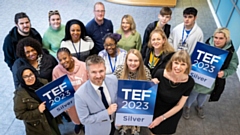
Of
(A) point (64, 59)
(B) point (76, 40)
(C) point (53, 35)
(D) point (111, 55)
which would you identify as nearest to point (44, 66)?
(A) point (64, 59)

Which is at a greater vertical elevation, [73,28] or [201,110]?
[73,28]

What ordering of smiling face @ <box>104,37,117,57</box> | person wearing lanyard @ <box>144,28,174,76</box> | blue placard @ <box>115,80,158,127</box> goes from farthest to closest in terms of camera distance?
smiling face @ <box>104,37,117,57</box> < person wearing lanyard @ <box>144,28,174,76</box> < blue placard @ <box>115,80,158,127</box>

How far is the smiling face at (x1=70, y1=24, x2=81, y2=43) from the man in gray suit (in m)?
1.13

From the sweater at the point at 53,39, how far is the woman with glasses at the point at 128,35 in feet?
2.87

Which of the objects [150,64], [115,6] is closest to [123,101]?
[150,64]

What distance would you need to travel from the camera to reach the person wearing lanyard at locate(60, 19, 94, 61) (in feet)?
9.82

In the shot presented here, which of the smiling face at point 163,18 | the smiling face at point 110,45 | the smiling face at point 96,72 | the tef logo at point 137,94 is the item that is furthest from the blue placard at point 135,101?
the smiling face at point 163,18

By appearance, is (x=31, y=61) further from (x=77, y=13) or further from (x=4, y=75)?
(x=77, y=13)

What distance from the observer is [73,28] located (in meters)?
2.97

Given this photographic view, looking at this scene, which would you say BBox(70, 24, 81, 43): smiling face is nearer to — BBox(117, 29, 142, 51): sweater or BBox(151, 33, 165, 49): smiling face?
BBox(117, 29, 142, 51): sweater

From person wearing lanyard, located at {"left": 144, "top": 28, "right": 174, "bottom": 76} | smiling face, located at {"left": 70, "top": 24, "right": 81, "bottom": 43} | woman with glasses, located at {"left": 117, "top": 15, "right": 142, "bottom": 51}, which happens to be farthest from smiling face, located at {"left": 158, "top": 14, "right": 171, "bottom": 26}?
smiling face, located at {"left": 70, "top": 24, "right": 81, "bottom": 43}

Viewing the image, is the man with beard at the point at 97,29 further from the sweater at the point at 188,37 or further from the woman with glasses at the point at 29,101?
the woman with glasses at the point at 29,101

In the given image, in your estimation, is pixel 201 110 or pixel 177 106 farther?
pixel 201 110

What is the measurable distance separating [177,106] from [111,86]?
779 mm
